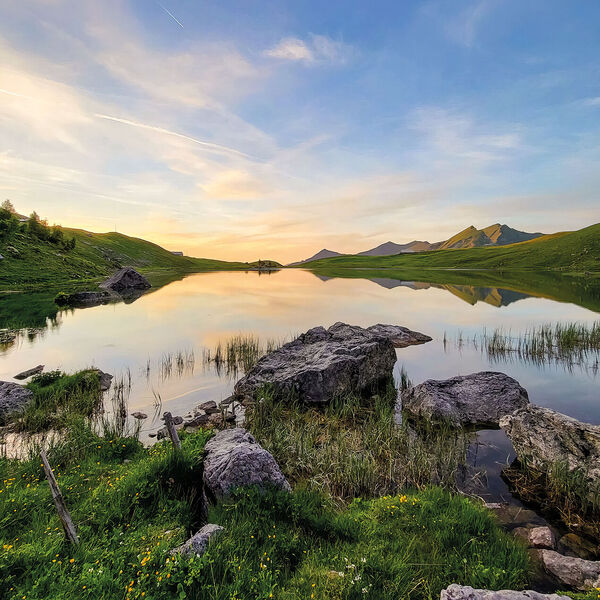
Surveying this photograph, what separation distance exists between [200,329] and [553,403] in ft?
96.9

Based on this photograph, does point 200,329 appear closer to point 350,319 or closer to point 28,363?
point 28,363

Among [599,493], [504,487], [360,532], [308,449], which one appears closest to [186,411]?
[308,449]

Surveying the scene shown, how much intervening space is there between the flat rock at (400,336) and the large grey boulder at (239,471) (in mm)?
21298

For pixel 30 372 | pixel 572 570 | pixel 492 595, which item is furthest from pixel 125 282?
pixel 492 595

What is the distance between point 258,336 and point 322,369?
15.8 meters

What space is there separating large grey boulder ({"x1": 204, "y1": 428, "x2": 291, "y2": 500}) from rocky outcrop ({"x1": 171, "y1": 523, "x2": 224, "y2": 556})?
1.04 metres

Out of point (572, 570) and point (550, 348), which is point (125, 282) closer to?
point (550, 348)

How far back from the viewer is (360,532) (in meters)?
6.76

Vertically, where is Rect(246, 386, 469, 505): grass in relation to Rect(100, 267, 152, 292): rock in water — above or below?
below

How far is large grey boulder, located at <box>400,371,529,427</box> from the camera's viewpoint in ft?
45.9

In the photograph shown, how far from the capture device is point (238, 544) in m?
6.07

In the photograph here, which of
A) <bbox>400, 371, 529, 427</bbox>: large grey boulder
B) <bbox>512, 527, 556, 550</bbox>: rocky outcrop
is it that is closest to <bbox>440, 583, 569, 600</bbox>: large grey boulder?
<bbox>512, 527, 556, 550</bbox>: rocky outcrop

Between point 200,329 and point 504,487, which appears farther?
point 200,329

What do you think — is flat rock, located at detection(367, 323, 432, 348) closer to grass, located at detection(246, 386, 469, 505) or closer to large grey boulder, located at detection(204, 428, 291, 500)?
grass, located at detection(246, 386, 469, 505)
